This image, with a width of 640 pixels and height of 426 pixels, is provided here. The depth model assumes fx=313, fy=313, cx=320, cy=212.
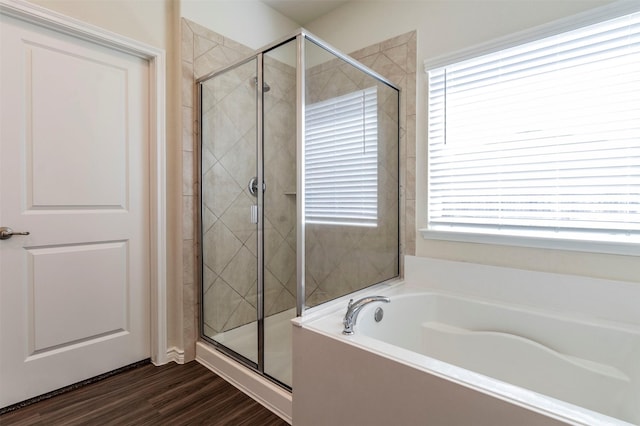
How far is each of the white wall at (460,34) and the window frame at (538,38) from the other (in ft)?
0.14

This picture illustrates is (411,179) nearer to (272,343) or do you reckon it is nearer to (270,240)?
(270,240)

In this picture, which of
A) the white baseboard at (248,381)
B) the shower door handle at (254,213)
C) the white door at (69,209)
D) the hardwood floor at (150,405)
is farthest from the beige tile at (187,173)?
the hardwood floor at (150,405)

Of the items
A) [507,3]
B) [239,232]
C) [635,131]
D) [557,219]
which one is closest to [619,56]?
[635,131]

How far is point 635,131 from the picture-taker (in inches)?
56.4

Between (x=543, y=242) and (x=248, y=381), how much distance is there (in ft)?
5.74

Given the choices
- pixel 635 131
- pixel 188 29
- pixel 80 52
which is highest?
pixel 188 29

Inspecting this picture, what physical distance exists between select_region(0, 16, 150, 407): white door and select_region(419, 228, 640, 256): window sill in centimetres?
191

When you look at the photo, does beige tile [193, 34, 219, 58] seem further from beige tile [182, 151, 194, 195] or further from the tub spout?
the tub spout

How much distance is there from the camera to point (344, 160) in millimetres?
2000

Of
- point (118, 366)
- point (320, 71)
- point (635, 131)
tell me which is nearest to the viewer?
point (635, 131)

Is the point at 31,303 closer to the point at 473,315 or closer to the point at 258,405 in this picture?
the point at 258,405

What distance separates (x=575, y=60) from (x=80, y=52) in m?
2.60

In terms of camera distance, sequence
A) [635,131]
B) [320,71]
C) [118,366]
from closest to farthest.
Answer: [635,131] → [320,71] → [118,366]

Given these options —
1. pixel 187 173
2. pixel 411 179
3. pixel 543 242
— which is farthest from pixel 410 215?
pixel 187 173
